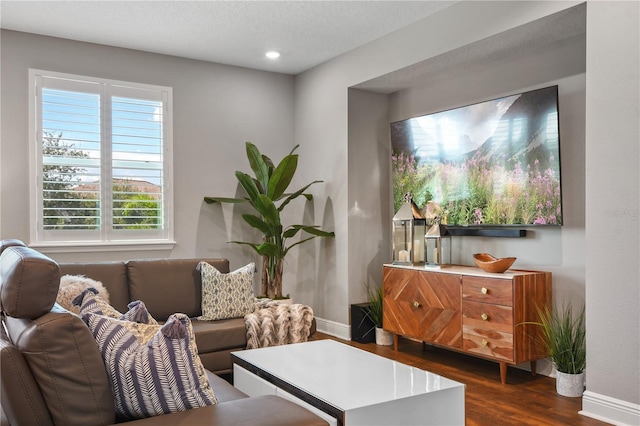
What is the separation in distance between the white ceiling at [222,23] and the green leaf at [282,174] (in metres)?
1.06

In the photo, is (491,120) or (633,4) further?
(491,120)

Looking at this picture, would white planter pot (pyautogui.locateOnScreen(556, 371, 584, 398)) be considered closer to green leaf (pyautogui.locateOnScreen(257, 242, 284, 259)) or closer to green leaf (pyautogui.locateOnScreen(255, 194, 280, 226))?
green leaf (pyautogui.locateOnScreen(257, 242, 284, 259))

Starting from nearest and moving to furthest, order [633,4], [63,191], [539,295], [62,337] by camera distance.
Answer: [62,337] → [633,4] → [539,295] → [63,191]

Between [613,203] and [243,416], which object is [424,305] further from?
[243,416]

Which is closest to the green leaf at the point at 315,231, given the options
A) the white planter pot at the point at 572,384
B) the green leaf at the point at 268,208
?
the green leaf at the point at 268,208

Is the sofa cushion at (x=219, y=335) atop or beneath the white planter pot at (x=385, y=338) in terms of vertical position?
atop

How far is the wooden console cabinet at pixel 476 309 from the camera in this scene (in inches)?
146

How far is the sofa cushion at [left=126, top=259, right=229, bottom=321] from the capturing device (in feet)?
12.9

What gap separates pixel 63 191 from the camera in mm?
4871

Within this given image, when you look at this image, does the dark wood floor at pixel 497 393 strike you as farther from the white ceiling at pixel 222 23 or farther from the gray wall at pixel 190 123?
the white ceiling at pixel 222 23

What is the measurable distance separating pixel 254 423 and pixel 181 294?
2.54 m

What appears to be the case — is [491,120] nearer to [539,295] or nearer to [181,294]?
[539,295]

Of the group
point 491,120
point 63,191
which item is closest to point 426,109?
point 491,120

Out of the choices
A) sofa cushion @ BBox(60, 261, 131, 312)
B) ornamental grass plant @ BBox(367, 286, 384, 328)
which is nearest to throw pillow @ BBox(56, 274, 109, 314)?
sofa cushion @ BBox(60, 261, 131, 312)
